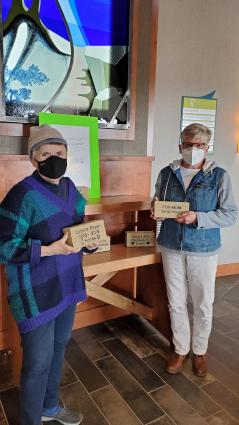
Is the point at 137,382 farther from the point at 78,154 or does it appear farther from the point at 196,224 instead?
the point at 78,154

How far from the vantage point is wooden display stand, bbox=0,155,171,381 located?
2.05 m

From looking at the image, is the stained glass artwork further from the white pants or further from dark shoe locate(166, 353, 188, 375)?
dark shoe locate(166, 353, 188, 375)

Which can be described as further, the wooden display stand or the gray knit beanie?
the wooden display stand

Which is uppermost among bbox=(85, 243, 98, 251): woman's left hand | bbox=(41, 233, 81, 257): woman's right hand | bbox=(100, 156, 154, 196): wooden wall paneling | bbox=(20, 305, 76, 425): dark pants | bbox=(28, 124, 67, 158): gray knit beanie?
bbox=(28, 124, 67, 158): gray knit beanie

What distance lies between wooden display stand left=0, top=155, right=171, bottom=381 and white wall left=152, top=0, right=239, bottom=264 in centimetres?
76

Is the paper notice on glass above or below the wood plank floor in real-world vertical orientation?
above

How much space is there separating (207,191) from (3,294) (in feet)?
4.53

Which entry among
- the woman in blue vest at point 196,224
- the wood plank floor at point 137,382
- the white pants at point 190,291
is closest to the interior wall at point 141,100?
the woman in blue vest at point 196,224

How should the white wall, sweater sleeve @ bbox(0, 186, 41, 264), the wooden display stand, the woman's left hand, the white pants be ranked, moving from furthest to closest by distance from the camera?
the white wall
the wooden display stand
the white pants
the woman's left hand
sweater sleeve @ bbox(0, 186, 41, 264)

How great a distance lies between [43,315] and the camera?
1.35 metres

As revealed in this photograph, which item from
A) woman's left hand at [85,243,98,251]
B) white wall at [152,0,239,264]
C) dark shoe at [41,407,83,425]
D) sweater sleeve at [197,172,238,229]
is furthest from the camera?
white wall at [152,0,239,264]

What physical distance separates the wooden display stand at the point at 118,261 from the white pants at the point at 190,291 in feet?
0.88

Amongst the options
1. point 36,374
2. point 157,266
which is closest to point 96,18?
point 157,266

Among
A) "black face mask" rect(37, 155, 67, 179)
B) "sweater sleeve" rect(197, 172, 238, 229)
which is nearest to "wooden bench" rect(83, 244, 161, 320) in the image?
"sweater sleeve" rect(197, 172, 238, 229)
